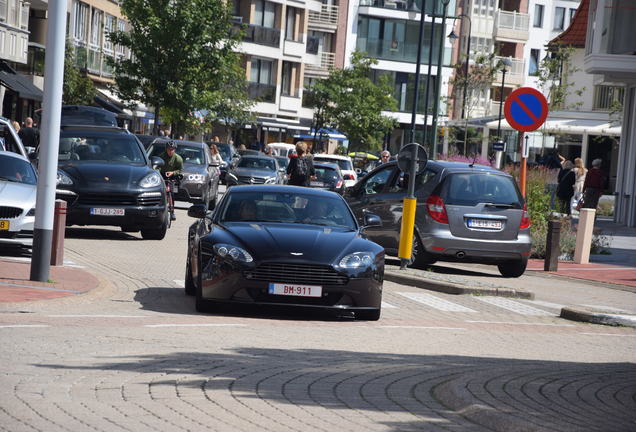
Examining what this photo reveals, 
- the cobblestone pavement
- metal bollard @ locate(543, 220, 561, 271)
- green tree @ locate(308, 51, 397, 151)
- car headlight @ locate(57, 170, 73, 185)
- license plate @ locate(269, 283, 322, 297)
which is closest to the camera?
the cobblestone pavement

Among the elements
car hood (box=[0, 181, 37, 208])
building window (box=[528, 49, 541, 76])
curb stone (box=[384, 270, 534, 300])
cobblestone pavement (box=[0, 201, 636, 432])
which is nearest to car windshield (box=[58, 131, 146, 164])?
car hood (box=[0, 181, 37, 208])

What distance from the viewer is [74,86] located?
58938mm

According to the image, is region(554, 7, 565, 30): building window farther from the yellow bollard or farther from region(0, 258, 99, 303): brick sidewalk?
region(0, 258, 99, 303): brick sidewalk

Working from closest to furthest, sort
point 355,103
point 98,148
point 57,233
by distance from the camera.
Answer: point 57,233
point 98,148
point 355,103

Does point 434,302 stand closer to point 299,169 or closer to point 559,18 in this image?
point 299,169

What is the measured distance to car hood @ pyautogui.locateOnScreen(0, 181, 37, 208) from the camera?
1748cm

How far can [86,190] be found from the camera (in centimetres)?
2195

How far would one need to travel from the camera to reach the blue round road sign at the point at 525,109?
20703 mm

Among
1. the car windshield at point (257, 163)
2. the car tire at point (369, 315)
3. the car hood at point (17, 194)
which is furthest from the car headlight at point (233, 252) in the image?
the car windshield at point (257, 163)

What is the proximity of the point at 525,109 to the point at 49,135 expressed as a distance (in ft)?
29.8

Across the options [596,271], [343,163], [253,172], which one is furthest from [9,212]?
[343,163]

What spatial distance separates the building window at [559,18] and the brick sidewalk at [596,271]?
78.7 metres

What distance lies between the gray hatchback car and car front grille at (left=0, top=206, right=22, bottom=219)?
610 cm

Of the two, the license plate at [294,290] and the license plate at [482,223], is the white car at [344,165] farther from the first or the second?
the license plate at [294,290]
